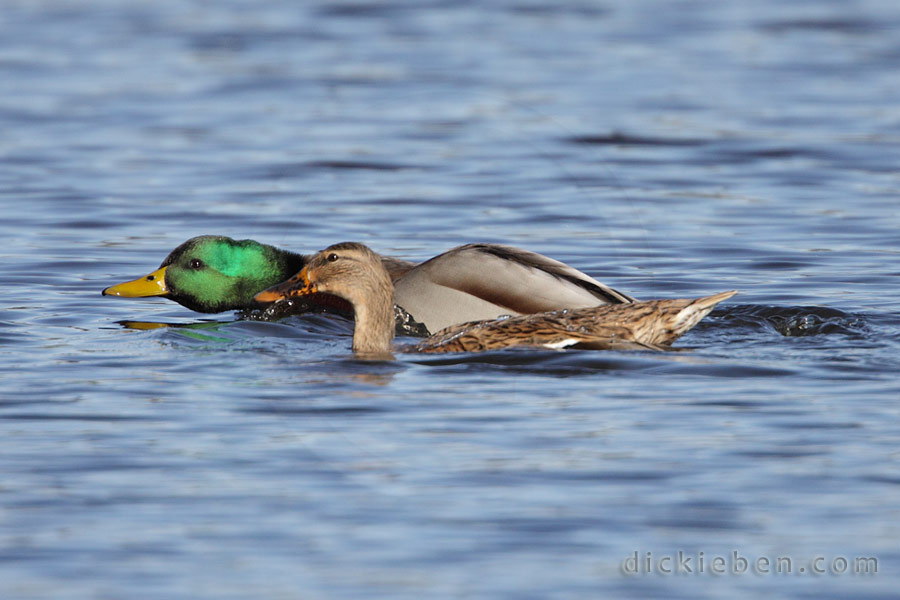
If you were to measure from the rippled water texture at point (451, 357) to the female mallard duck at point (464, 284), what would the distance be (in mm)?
324

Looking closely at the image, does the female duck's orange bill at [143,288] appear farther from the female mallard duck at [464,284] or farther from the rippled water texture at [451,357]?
the rippled water texture at [451,357]

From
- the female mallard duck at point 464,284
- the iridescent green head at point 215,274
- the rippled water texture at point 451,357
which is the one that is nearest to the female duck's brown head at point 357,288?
the rippled water texture at point 451,357

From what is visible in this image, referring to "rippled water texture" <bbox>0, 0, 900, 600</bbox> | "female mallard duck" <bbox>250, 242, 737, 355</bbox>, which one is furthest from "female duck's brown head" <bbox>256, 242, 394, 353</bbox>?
"rippled water texture" <bbox>0, 0, 900, 600</bbox>

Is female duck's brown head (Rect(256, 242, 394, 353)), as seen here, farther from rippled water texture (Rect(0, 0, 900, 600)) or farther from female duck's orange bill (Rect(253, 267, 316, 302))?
rippled water texture (Rect(0, 0, 900, 600))

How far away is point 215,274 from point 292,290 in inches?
61.2

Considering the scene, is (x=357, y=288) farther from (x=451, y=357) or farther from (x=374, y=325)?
(x=451, y=357)

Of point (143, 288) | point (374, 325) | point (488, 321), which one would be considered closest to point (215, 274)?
point (143, 288)

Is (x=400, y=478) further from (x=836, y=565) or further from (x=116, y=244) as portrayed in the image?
(x=116, y=244)

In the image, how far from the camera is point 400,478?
20.0 ft

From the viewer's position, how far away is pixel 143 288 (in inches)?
389

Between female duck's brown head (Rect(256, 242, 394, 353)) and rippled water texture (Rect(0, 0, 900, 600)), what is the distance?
0.30m

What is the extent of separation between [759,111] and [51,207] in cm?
733

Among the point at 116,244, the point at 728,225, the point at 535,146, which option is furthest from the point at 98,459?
the point at 535,146

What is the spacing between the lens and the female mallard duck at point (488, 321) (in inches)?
317
